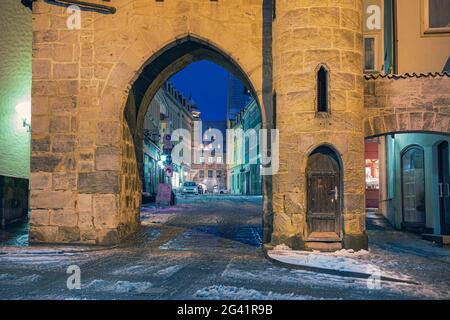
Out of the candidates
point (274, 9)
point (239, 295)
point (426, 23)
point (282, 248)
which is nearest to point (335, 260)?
point (282, 248)

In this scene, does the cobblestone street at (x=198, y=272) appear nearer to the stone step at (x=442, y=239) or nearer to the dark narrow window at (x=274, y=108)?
the stone step at (x=442, y=239)

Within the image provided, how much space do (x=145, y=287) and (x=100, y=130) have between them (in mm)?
5368

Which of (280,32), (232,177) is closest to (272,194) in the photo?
(280,32)

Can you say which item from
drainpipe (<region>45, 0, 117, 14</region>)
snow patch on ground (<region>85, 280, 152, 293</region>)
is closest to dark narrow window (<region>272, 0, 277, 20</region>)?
drainpipe (<region>45, 0, 117, 14</region>)

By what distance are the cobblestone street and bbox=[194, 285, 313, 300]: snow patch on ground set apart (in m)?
0.01

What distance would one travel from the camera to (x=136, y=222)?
12.9 m

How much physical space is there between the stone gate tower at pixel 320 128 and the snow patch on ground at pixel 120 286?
378cm

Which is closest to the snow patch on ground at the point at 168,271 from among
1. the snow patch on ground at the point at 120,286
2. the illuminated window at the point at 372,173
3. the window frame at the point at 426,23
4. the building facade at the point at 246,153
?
the snow patch on ground at the point at 120,286

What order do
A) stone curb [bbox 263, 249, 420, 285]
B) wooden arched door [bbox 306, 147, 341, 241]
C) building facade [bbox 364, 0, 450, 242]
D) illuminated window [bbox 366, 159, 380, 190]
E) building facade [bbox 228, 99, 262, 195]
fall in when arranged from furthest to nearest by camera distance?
1. building facade [bbox 228, 99, 262, 195]
2. illuminated window [bbox 366, 159, 380, 190]
3. building facade [bbox 364, 0, 450, 242]
4. wooden arched door [bbox 306, 147, 341, 241]
5. stone curb [bbox 263, 249, 420, 285]

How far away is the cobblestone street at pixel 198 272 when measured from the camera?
597 centimetres

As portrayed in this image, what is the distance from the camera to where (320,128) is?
370 inches

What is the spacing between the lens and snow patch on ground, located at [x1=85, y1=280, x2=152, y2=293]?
6.12m

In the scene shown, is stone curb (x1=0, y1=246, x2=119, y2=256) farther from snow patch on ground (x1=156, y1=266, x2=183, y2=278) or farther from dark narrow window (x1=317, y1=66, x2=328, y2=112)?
Result: dark narrow window (x1=317, y1=66, x2=328, y2=112)
